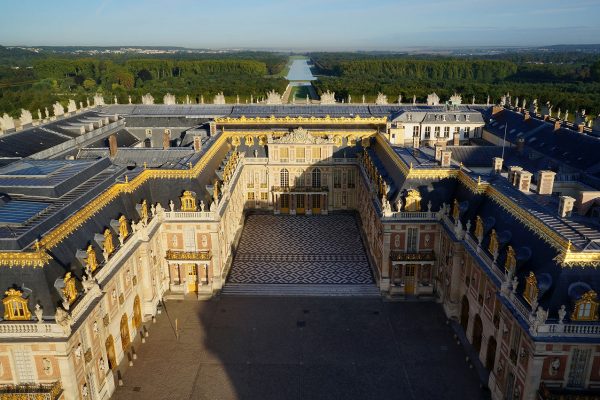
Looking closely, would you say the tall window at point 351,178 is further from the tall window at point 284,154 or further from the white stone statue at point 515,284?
the white stone statue at point 515,284

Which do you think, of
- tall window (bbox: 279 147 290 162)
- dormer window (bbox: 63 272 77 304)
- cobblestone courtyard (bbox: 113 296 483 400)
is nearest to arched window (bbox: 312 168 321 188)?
tall window (bbox: 279 147 290 162)

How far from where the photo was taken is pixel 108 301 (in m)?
37.2

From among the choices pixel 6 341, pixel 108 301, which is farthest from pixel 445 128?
pixel 6 341

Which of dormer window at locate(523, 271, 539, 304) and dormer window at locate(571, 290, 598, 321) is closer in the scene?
dormer window at locate(571, 290, 598, 321)

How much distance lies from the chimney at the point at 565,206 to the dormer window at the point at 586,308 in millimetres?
8007

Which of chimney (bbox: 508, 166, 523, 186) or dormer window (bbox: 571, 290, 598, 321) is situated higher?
chimney (bbox: 508, 166, 523, 186)

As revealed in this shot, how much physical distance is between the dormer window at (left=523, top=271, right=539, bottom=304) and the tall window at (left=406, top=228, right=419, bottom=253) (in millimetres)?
18094

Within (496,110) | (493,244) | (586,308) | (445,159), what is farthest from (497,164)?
(496,110)

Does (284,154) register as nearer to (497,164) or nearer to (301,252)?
(301,252)

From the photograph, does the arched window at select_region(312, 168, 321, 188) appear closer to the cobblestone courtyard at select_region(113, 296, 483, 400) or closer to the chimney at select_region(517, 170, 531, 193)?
the cobblestone courtyard at select_region(113, 296, 483, 400)

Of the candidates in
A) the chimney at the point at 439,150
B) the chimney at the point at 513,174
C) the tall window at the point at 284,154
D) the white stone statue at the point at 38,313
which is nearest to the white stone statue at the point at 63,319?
the white stone statue at the point at 38,313

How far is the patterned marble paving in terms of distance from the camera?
54.8 m

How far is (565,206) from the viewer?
1335 inches

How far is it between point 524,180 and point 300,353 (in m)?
23.5
